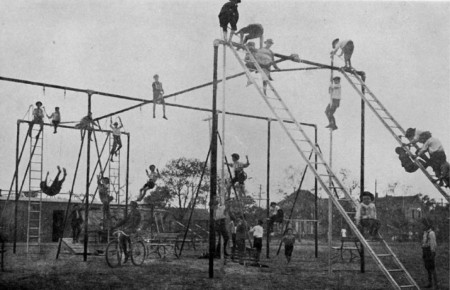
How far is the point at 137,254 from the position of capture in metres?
15.3

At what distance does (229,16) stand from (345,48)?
139 inches

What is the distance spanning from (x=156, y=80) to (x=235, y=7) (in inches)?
257

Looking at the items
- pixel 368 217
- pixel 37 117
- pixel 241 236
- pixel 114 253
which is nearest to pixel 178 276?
pixel 114 253

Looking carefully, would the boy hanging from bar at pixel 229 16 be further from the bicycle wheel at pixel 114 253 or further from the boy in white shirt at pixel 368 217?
the bicycle wheel at pixel 114 253

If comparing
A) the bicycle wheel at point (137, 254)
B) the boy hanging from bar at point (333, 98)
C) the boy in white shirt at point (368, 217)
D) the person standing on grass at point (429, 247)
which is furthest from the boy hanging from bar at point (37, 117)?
the person standing on grass at point (429, 247)

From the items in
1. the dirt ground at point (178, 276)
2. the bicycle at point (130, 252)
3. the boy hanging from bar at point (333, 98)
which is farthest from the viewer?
the boy hanging from bar at point (333, 98)

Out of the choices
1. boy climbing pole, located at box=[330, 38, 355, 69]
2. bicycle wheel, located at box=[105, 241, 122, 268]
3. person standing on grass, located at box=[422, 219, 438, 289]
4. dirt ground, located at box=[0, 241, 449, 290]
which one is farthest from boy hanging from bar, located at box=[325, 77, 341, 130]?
bicycle wheel, located at box=[105, 241, 122, 268]

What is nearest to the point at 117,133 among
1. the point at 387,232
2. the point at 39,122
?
the point at 39,122

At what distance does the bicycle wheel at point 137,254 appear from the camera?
48.5 ft

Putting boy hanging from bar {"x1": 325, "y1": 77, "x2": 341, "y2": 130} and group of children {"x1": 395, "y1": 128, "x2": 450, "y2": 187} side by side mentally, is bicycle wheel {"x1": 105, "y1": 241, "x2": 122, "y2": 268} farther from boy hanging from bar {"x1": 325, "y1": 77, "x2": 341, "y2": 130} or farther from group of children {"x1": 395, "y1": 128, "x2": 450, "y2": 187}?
group of children {"x1": 395, "y1": 128, "x2": 450, "y2": 187}

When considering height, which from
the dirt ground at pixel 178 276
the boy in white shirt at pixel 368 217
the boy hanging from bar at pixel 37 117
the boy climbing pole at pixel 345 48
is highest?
the boy climbing pole at pixel 345 48

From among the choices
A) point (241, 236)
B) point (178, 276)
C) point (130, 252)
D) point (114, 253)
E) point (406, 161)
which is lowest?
point (178, 276)

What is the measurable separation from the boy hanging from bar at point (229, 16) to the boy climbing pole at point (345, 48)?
3.15 meters

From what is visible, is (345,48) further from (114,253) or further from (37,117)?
(37,117)
